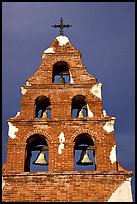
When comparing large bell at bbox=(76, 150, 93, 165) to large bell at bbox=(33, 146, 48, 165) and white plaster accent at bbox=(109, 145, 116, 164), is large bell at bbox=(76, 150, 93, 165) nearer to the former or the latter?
white plaster accent at bbox=(109, 145, 116, 164)

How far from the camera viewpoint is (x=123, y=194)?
1202 cm

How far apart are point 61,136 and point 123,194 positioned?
2682 millimetres

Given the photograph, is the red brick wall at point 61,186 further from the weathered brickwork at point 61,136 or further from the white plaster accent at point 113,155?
the white plaster accent at point 113,155

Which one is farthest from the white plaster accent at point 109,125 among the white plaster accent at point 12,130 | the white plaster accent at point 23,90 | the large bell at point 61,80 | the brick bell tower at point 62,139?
the white plaster accent at point 23,90

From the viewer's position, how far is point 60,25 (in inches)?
637

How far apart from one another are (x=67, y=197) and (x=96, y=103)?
3.52 meters

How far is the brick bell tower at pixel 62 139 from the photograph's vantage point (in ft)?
39.8

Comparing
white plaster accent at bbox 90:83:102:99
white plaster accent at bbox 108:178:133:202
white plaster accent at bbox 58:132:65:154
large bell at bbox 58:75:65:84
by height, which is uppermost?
large bell at bbox 58:75:65:84

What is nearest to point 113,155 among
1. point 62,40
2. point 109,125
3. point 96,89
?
point 109,125

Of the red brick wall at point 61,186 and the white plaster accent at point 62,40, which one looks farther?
the white plaster accent at point 62,40

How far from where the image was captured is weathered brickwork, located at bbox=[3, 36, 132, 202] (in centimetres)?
1214

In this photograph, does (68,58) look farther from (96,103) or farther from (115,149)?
(115,149)

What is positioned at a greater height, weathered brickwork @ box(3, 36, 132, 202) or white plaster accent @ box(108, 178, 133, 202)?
weathered brickwork @ box(3, 36, 132, 202)

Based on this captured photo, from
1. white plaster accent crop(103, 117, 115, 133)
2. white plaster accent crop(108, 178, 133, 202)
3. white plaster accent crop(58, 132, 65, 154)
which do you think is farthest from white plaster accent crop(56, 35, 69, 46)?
white plaster accent crop(108, 178, 133, 202)
